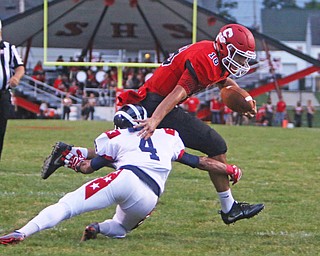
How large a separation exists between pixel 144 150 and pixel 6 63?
3286 mm

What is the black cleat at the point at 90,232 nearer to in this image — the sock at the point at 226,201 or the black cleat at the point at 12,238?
the black cleat at the point at 12,238

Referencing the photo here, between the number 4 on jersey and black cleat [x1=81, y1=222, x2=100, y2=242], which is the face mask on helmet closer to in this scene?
the number 4 on jersey

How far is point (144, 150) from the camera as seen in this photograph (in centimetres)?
471

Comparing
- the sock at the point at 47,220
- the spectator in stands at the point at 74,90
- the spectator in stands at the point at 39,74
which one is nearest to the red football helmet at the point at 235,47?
the sock at the point at 47,220

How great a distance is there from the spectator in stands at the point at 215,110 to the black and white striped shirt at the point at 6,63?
17.6m

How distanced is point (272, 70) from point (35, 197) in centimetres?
2117

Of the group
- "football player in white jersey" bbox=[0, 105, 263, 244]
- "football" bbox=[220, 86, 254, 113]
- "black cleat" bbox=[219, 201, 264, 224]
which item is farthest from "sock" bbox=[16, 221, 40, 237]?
"football" bbox=[220, 86, 254, 113]

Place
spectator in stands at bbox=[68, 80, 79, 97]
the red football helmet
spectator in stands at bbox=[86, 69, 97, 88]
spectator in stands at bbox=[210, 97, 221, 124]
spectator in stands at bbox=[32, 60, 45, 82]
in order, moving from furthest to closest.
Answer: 1. spectator in stands at bbox=[32, 60, 45, 82]
2. spectator in stands at bbox=[86, 69, 97, 88]
3. spectator in stands at bbox=[68, 80, 79, 97]
4. spectator in stands at bbox=[210, 97, 221, 124]
5. the red football helmet

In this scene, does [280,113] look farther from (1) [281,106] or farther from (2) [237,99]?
(2) [237,99]

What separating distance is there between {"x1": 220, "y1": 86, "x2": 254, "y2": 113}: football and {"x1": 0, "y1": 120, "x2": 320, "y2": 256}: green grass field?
80 cm

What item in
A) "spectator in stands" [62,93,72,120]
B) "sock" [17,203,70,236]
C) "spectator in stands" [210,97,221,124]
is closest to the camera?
"sock" [17,203,70,236]

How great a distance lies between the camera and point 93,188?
4.59 metres

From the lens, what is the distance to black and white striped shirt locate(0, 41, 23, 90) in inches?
298

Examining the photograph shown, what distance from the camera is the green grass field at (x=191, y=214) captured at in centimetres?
469
